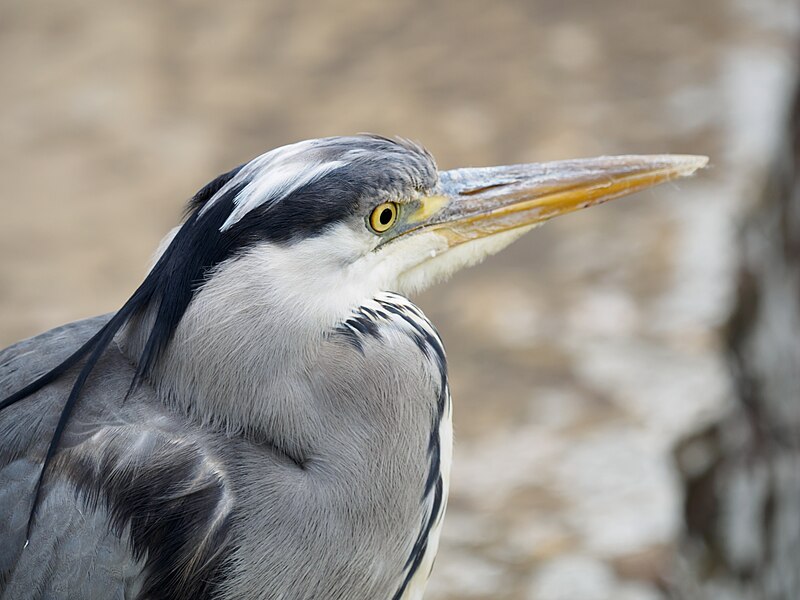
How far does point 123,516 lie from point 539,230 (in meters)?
2.44

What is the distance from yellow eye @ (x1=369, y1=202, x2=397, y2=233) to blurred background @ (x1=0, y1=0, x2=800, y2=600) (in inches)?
45.3

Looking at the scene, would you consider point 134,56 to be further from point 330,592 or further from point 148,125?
point 330,592

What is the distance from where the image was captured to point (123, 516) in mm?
1824

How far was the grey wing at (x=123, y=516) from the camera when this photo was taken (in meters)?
1.82

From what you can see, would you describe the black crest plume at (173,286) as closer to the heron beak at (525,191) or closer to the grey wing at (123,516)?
the grey wing at (123,516)

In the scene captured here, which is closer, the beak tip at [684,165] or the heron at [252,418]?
the heron at [252,418]

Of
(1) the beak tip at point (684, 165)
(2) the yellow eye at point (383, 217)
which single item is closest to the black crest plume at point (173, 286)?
(2) the yellow eye at point (383, 217)

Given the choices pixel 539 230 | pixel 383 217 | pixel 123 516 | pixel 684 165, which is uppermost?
pixel 383 217

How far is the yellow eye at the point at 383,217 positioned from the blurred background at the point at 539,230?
115 cm

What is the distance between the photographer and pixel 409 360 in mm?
1971

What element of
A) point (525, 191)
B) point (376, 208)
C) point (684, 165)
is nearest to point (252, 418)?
point (376, 208)

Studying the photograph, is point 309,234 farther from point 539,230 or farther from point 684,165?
point 539,230

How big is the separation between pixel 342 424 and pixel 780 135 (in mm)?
3069

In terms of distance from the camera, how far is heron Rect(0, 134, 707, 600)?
1830mm
